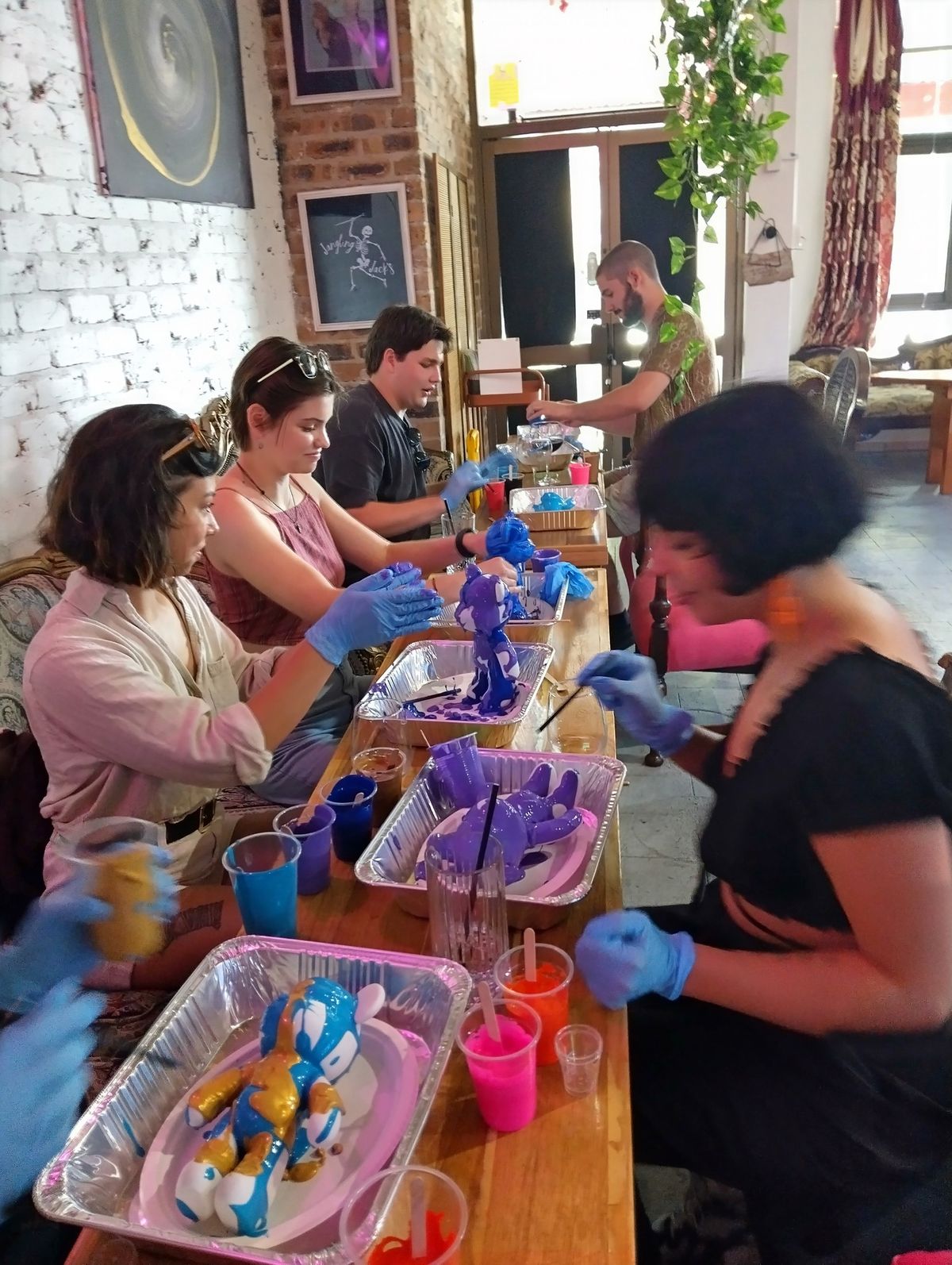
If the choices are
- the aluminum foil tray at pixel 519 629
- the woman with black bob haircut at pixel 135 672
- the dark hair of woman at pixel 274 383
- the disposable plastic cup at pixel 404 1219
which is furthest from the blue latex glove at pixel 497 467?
the disposable plastic cup at pixel 404 1219

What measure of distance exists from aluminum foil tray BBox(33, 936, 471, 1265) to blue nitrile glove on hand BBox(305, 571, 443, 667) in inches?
27.3

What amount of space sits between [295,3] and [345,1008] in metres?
4.03

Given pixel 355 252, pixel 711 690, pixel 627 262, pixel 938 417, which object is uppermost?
pixel 355 252

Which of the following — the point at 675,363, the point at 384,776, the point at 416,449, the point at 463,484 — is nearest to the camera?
the point at 384,776

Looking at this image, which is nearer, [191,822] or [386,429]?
[191,822]

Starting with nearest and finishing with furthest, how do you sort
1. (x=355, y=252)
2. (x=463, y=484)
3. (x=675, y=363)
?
(x=463, y=484), (x=675, y=363), (x=355, y=252)

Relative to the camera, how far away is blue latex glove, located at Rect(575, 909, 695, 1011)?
0.96 metres

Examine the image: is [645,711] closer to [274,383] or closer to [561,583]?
[561,583]

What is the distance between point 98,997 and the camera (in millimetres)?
929

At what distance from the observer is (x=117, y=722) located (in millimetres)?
1384

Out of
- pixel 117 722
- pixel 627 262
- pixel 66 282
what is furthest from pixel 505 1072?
pixel 627 262

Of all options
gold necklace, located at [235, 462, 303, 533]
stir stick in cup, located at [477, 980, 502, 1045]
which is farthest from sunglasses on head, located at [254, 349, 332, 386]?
stir stick in cup, located at [477, 980, 502, 1045]

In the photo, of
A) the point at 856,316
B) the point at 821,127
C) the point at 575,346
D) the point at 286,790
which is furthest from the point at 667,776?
the point at 821,127

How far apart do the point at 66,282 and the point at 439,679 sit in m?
1.45
